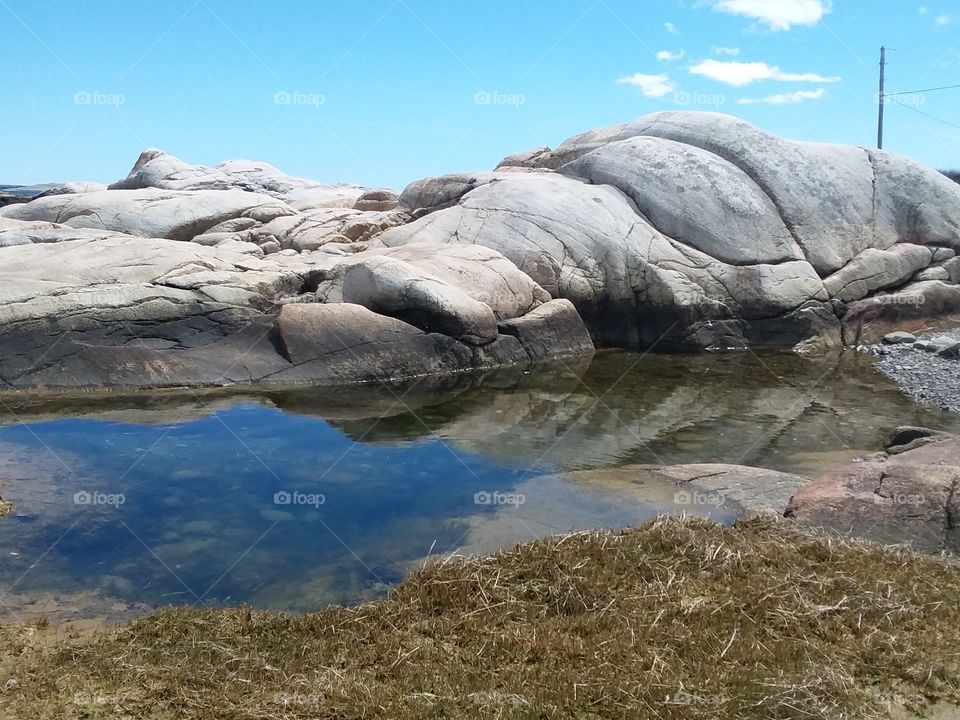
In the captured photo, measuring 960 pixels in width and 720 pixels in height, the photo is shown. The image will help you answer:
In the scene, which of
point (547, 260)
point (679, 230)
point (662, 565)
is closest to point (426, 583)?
point (662, 565)

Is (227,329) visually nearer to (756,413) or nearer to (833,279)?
(756,413)

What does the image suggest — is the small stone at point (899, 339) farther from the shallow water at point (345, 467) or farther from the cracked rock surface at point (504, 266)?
the shallow water at point (345, 467)

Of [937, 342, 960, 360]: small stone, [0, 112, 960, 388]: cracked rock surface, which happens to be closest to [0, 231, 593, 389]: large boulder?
[0, 112, 960, 388]: cracked rock surface

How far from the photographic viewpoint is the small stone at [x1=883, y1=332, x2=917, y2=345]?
19406 millimetres

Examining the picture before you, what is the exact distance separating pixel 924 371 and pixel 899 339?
3.58 meters

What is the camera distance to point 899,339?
64.0 feet

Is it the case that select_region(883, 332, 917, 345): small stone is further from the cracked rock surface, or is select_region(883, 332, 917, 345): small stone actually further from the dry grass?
the dry grass

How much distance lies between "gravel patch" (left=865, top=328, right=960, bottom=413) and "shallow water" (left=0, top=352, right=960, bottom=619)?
0.52 m

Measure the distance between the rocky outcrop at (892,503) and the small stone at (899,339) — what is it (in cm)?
1256

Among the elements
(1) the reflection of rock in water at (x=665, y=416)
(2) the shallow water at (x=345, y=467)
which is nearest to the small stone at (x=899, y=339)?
(1) the reflection of rock in water at (x=665, y=416)

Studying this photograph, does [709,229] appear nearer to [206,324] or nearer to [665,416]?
[665,416]

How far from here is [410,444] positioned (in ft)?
36.0

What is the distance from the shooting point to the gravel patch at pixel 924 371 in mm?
14102

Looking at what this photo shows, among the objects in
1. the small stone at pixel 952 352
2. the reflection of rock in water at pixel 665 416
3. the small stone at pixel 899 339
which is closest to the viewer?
the reflection of rock in water at pixel 665 416
